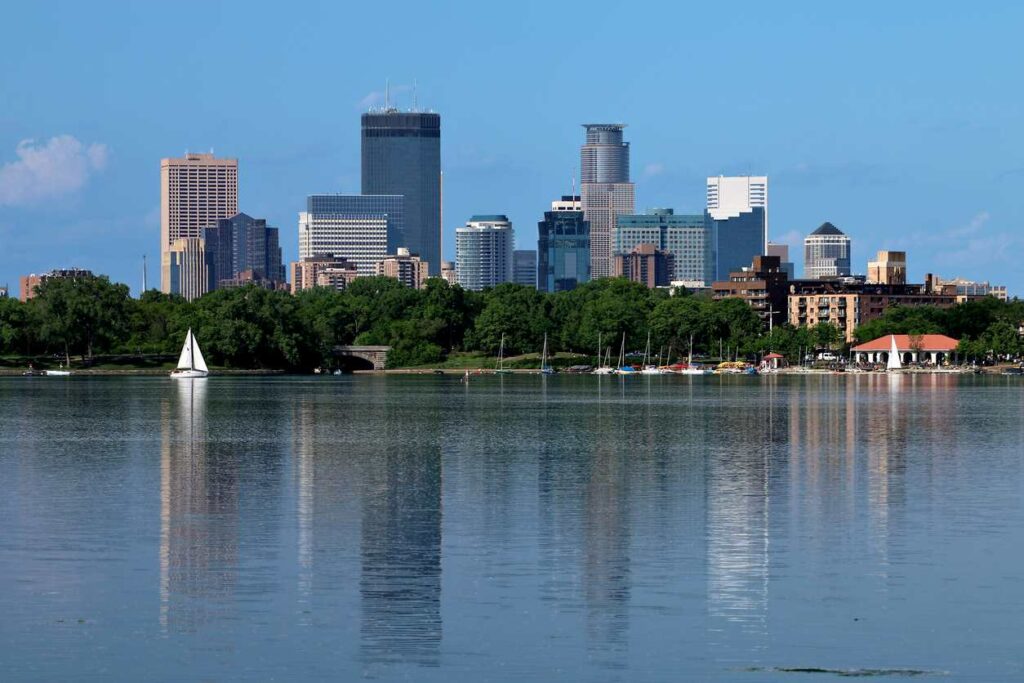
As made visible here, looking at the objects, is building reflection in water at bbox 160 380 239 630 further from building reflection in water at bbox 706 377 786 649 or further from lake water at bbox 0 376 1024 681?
building reflection in water at bbox 706 377 786 649

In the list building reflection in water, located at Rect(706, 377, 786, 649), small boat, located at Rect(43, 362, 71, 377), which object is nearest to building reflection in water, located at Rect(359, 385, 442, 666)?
building reflection in water, located at Rect(706, 377, 786, 649)

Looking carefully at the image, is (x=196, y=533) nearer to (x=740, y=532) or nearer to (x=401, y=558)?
(x=401, y=558)

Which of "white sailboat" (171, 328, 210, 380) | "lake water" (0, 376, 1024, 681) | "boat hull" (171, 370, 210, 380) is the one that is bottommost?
"lake water" (0, 376, 1024, 681)

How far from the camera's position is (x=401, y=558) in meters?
32.0

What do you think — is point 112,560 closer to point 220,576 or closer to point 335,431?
point 220,576

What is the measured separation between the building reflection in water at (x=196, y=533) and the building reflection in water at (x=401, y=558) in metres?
2.51

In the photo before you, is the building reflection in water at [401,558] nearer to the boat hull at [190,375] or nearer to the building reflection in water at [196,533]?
the building reflection in water at [196,533]

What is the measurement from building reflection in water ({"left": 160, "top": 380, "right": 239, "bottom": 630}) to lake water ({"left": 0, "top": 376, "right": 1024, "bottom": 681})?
0.36 feet

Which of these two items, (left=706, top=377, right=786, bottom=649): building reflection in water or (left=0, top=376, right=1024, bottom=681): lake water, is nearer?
(left=0, top=376, right=1024, bottom=681): lake water

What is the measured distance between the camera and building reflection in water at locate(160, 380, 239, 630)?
27125 millimetres

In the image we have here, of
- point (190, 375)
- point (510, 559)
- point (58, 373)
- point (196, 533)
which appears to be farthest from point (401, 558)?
point (58, 373)

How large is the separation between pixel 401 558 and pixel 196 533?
19.2 ft

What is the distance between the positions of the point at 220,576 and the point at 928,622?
12.1 m

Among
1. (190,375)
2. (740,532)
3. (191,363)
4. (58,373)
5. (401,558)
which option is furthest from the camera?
(58,373)
